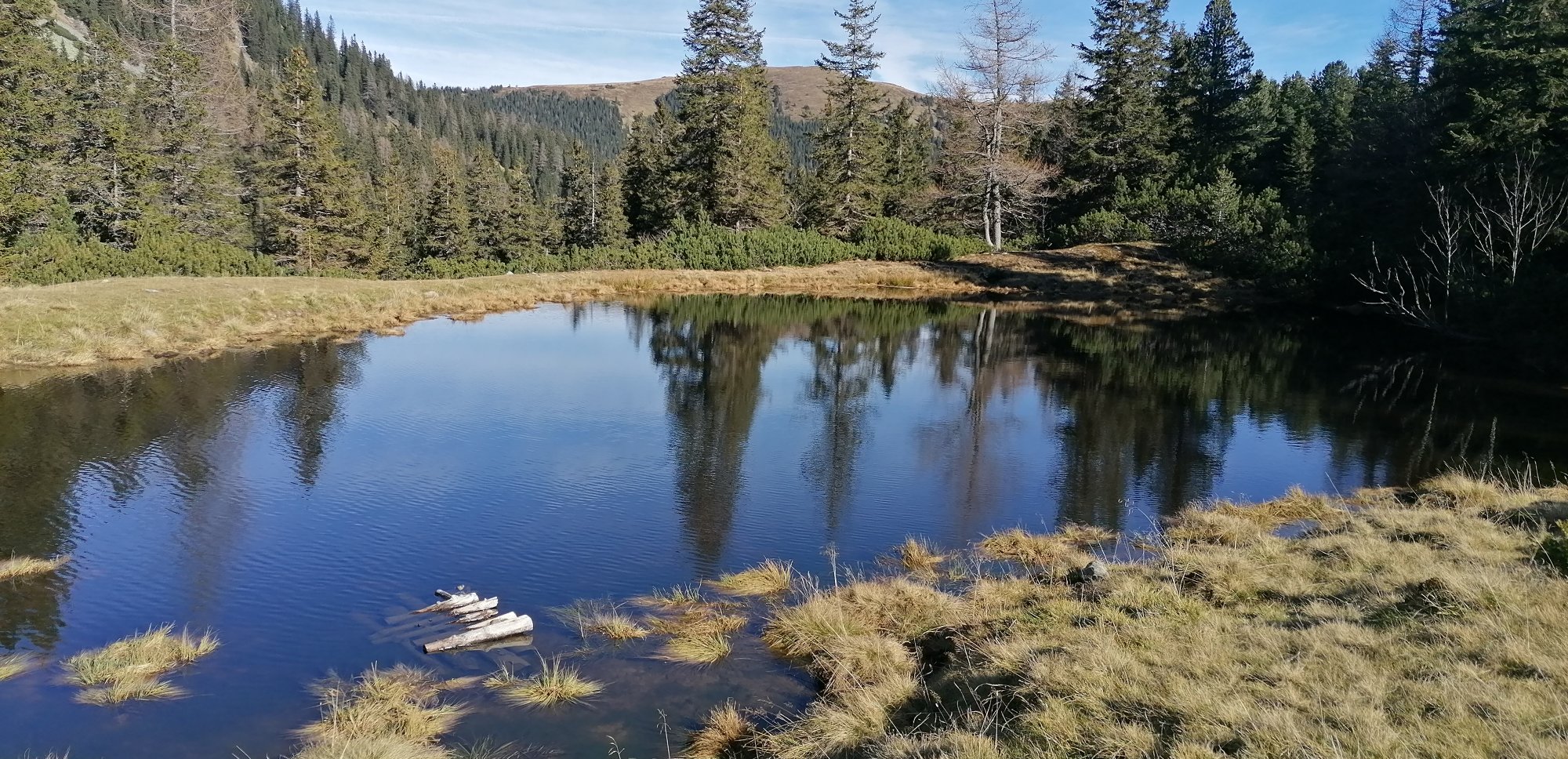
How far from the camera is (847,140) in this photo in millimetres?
56719

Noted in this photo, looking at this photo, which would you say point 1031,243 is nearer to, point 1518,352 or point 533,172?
point 1518,352

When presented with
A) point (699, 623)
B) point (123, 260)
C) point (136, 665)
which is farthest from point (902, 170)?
point (136, 665)

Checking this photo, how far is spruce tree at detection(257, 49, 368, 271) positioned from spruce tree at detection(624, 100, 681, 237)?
17.8m

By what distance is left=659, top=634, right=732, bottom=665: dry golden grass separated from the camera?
841 centimetres

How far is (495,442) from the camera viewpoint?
53.0ft

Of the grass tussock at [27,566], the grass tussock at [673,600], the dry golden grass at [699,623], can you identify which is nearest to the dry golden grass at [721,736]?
the dry golden grass at [699,623]

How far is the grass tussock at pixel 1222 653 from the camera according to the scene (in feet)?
17.6

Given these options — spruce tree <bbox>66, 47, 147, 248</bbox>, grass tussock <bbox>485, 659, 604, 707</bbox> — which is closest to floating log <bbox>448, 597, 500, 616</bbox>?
grass tussock <bbox>485, 659, 604, 707</bbox>

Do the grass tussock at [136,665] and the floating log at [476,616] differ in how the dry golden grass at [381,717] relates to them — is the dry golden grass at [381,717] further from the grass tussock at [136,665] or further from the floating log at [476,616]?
the grass tussock at [136,665]

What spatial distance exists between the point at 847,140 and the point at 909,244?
30.3ft

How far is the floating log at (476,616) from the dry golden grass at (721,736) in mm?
2804

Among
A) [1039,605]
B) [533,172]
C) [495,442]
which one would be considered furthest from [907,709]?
[533,172]

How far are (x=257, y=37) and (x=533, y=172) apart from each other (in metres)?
44.5

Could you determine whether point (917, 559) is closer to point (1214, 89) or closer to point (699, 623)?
point (699, 623)
